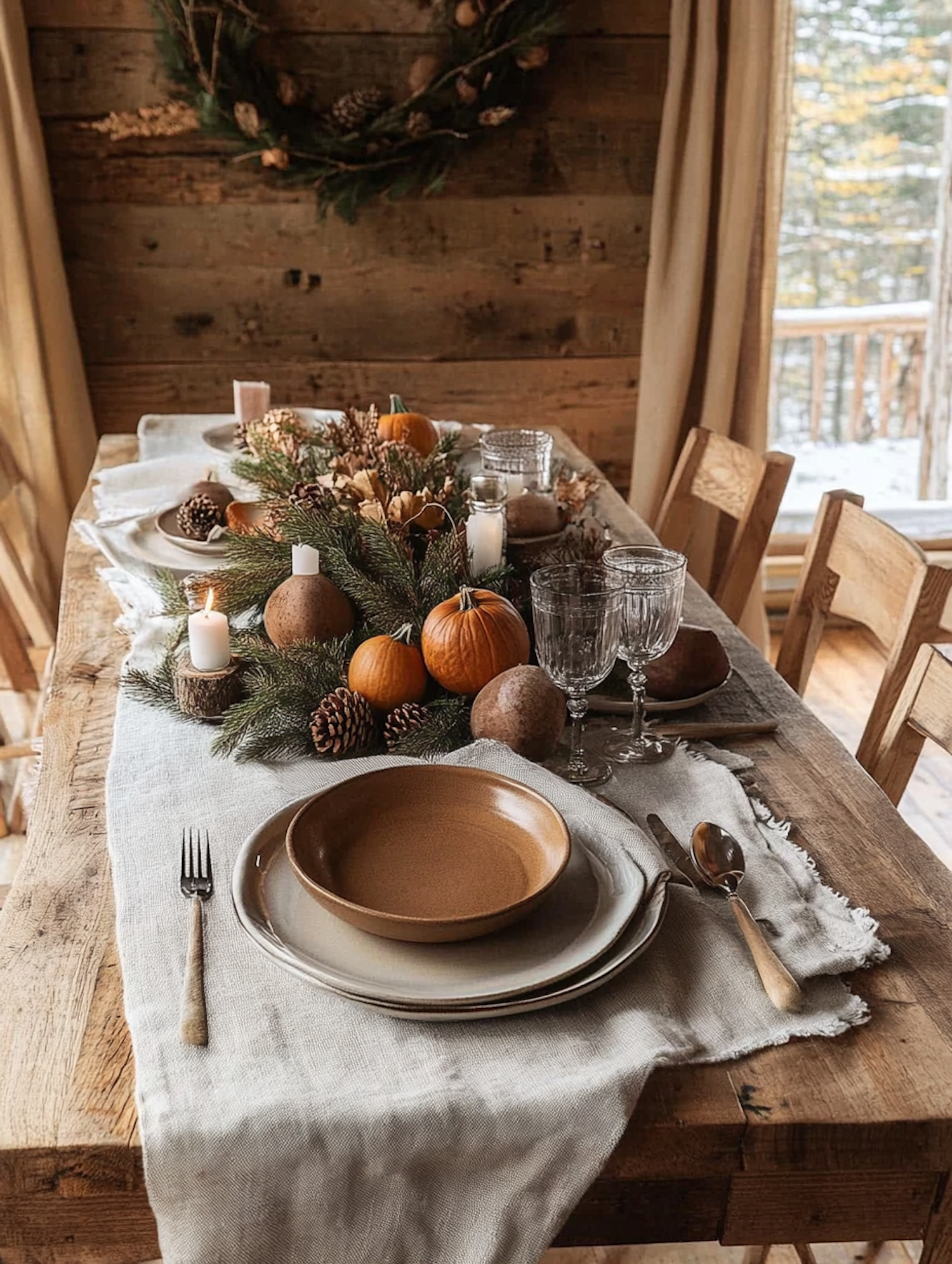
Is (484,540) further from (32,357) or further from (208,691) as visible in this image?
(32,357)

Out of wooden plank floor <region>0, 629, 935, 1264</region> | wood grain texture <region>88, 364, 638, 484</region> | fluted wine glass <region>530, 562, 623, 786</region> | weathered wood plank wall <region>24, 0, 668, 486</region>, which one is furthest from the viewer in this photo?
wood grain texture <region>88, 364, 638, 484</region>

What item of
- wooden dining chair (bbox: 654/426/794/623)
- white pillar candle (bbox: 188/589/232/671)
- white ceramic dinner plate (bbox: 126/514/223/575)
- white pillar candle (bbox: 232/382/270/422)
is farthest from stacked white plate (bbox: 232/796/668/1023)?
white pillar candle (bbox: 232/382/270/422)

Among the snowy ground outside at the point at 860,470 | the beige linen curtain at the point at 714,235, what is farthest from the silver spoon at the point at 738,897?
the snowy ground outside at the point at 860,470

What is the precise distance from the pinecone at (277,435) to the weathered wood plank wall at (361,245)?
1174 millimetres

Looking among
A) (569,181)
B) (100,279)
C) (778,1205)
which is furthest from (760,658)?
(100,279)

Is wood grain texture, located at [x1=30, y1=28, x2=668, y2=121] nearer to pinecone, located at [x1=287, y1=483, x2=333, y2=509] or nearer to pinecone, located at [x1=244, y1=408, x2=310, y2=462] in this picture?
pinecone, located at [x1=244, y1=408, x2=310, y2=462]

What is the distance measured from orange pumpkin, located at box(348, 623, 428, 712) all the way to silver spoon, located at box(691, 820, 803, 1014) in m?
0.31

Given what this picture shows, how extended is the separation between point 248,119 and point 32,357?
730 mm

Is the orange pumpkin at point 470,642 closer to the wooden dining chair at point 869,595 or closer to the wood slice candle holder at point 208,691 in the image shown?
the wood slice candle holder at point 208,691

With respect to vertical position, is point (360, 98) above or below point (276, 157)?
above

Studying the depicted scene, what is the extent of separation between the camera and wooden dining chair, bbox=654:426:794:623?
75.5 inches

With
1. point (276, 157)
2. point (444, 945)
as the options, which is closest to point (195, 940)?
point (444, 945)

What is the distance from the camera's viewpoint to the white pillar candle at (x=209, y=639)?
1188 millimetres

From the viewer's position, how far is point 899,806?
229 cm
